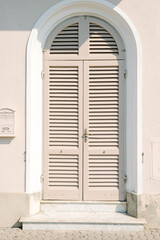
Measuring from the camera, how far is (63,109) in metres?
4.88

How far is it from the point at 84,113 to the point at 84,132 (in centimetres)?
33

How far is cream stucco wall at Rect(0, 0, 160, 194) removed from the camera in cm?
463

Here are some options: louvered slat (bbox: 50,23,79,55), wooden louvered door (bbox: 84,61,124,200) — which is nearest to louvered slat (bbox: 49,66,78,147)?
wooden louvered door (bbox: 84,61,124,200)

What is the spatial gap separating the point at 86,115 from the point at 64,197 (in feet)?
4.77

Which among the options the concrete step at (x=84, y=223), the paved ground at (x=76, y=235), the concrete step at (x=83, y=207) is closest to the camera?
the paved ground at (x=76, y=235)

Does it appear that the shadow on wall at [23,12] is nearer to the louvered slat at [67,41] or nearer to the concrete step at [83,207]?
the louvered slat at [67,41]

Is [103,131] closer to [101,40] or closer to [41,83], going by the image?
[41,83]

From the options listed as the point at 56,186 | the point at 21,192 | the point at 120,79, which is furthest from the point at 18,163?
the point at 120,79

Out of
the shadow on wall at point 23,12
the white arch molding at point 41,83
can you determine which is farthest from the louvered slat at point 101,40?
the shadow on wall at point 23,12

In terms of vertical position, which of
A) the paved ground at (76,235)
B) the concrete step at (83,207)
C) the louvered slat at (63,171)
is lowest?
the paved ground at (76,235)

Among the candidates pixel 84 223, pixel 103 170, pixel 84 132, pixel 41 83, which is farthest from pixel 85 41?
pixel 84 223

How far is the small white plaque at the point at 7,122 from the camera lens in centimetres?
463

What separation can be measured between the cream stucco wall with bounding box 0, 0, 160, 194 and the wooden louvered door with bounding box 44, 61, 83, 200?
18.0 inches

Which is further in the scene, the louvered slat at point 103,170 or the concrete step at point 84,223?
the louvered slat at point 103,170
